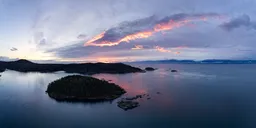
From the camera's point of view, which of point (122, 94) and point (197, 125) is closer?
point (197, 125)

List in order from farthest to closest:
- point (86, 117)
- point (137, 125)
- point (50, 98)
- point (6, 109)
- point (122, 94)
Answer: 1. point (122, 94)
2. point (50, 98)
3. point (6, 109)
4. point (86, 117)
5. point (137, 125)

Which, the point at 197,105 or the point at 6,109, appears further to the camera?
the point at 197,105

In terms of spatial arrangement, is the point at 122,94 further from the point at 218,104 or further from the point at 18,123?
the point at 18,123

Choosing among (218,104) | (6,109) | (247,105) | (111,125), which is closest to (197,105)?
(218,104)

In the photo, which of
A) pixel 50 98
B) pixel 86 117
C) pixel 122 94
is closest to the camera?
pixel 86 117

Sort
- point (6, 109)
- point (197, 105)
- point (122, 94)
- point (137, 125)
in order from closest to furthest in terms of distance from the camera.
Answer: point (137, 125)
point (6, 109)
point (197, 105)
point (122, 94)

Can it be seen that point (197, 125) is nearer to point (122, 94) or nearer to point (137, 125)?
point (137, 125)

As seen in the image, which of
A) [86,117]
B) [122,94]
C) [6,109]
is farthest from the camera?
[122,94]

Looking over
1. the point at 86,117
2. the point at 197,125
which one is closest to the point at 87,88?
the point at 86,117
